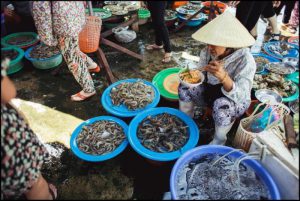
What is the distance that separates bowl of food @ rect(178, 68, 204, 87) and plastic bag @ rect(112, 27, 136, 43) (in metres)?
3.08

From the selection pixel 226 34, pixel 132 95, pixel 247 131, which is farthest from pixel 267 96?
pixel 132 95

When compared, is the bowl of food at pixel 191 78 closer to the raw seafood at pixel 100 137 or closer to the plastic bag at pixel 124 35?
the raw seafood at pixel 100 137

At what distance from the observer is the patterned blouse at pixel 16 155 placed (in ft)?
6.07

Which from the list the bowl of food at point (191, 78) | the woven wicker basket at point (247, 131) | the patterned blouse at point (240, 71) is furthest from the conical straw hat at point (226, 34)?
the woven wicker basket at point (247, 131)

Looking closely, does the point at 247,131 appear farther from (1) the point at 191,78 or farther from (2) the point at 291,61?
(2) the point at 291,61

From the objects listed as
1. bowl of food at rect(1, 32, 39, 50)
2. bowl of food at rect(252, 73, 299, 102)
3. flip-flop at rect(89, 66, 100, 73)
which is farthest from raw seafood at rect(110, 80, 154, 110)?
bowl of food at rect(1, 32, 39, 50)

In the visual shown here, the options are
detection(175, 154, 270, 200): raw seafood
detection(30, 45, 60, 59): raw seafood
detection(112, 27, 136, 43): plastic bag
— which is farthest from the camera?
detection(112, 27, 136, 43): plastic bag

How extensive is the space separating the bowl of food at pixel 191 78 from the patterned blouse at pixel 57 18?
1.52 m

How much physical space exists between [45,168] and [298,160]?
114 inches

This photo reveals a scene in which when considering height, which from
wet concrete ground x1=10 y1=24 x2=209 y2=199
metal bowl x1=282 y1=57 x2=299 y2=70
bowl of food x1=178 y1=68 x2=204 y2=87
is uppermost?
bowl of food x1=178 y1=68 x2=204 y2=87

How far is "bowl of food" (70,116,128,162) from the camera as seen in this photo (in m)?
2.95

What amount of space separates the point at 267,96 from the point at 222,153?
154cm

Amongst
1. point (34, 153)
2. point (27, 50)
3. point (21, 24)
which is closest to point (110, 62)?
point (27, 50)

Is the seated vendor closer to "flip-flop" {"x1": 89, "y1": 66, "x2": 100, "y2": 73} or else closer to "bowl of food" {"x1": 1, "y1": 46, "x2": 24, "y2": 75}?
"flip-flop" {"x1": 89, "y1": 66, "x2": 100, "y2": 73}
